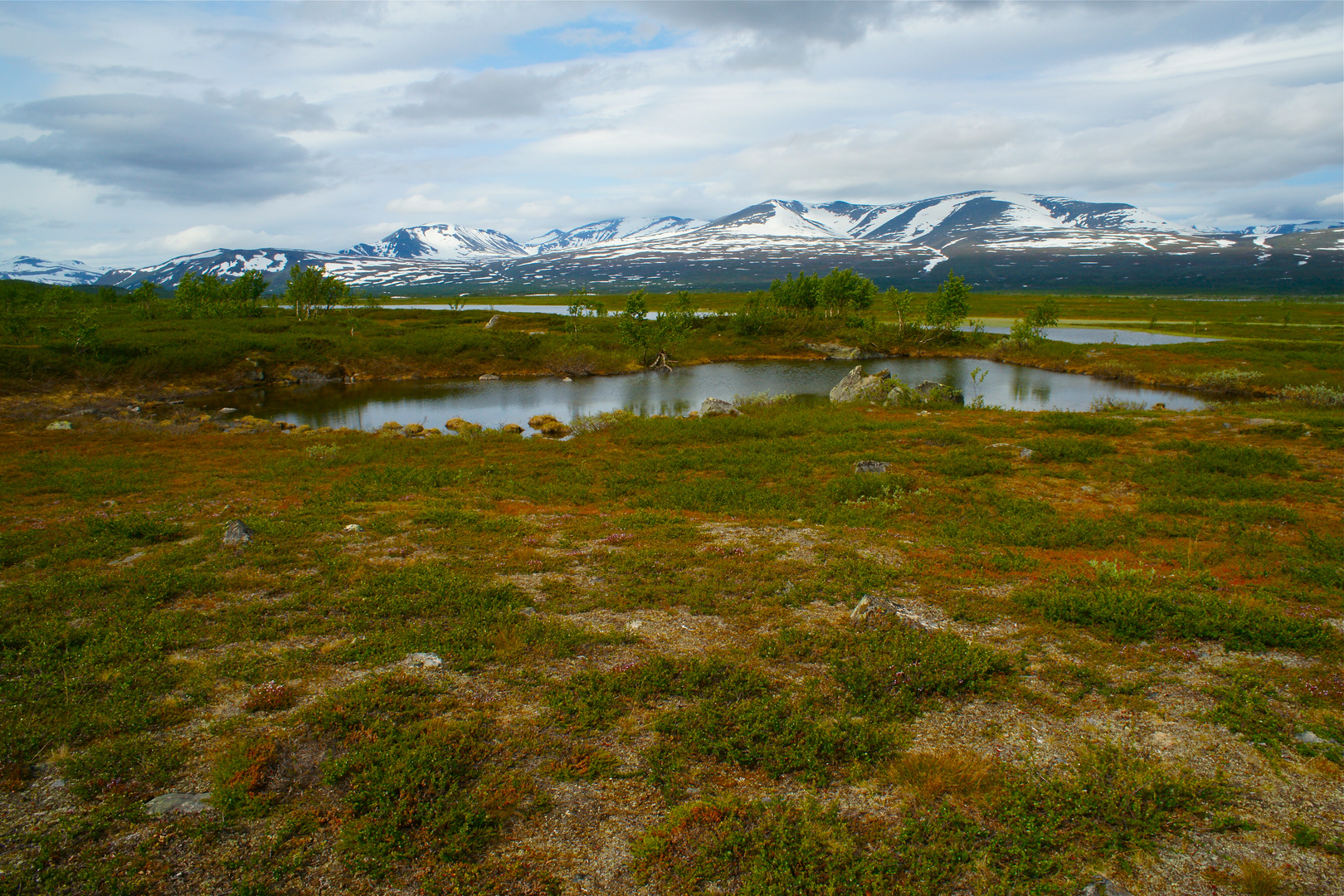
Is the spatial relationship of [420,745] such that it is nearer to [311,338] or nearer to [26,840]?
[26,840]

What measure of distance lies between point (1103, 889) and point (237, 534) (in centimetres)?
1844

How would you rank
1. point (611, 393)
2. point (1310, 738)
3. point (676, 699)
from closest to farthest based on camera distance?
point (1310, 738), point (676, 699), point (611, 393)

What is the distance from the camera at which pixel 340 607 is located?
12547mm

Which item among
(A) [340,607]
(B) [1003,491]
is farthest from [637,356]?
(A) [340,607]

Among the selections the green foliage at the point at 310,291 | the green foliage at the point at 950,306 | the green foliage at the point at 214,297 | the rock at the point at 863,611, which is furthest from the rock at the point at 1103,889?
the green foliage at the point at 214,297

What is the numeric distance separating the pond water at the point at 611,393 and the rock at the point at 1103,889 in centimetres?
4738

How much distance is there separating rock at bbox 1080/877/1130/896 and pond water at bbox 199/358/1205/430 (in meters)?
47.4

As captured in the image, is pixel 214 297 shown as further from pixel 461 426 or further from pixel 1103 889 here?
pixel 1103 889

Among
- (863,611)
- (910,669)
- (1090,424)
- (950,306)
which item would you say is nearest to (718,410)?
(1090,424)

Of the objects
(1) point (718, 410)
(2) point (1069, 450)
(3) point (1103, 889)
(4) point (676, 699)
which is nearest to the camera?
(3) point (1103, 889)

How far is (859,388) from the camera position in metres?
49.2

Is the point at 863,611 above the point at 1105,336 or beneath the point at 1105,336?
beneath

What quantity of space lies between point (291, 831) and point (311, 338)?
3496 inches

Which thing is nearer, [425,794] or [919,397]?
[425,794]
